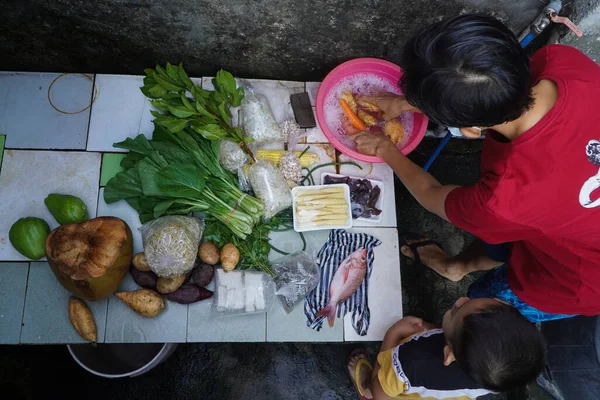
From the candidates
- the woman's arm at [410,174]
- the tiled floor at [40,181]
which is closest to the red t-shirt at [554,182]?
the woman's arm at [410,174]

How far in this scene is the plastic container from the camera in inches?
111

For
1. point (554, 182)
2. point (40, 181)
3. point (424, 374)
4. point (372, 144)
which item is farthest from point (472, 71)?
point (40, 181)

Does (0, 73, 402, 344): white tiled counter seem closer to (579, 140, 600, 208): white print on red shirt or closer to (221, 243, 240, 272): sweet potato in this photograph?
(221, 243, 240, 272): sweet potato

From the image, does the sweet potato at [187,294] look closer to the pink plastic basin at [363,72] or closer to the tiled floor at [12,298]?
the tiled floor at [12,298]

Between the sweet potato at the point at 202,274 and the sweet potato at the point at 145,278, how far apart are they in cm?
24

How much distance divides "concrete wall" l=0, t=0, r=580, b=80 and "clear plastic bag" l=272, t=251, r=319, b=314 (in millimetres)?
1518

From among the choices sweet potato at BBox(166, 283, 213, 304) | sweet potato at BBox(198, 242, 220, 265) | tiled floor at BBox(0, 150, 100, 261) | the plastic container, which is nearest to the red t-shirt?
sweet potato at BBox(198, 242, 220, 265)

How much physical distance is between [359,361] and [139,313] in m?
1.68

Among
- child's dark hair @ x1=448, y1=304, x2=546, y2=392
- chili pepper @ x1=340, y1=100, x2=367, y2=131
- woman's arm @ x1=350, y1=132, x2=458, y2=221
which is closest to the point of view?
child's dark hair @ x1=448, y1=304, x2=546, y2=392

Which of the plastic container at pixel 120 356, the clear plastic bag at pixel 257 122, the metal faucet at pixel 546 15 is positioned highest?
the metal faucet at pixel 546 15

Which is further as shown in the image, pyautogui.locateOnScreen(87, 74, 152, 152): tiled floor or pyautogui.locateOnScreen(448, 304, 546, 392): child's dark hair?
pyautogui.locateOnScreen(87, 74, 152, 152): tiled floor

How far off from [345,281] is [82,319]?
1.63 metres

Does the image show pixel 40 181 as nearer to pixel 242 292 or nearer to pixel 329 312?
pixel 242 292

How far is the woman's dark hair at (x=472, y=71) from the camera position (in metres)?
1.56
